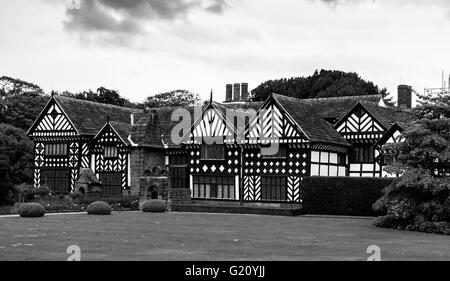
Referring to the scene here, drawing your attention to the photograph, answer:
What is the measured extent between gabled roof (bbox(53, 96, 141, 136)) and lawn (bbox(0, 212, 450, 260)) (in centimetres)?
2262

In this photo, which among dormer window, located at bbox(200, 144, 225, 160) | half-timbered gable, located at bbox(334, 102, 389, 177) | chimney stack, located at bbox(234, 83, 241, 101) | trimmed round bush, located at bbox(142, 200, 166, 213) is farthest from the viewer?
chimney stack, located at bbox(234, 83, 241, 101)

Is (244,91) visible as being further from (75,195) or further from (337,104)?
(75,195)

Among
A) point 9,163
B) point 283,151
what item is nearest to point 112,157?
point 9,163

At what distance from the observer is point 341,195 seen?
113 ft

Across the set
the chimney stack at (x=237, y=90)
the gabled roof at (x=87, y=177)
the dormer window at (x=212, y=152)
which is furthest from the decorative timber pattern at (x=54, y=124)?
the chimney stack at (x=237, y=90)

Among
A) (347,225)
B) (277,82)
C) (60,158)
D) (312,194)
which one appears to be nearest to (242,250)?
(347,225)

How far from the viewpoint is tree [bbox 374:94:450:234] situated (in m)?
24.7

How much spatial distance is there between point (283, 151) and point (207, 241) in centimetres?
2164

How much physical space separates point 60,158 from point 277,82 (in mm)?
29992

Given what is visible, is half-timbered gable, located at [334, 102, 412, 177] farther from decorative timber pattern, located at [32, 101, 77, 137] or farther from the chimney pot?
decorative timber pattern, located at [32, 101, 77, 137]

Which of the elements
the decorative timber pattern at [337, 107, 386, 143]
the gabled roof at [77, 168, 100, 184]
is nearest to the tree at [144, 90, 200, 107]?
the gabled roof at [77, 168, 100, 184]

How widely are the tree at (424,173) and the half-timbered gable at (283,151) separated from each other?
1226 centimetres

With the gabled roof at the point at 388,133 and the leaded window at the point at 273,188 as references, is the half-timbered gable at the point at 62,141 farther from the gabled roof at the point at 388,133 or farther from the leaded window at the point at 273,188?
the gabled roof at the point at 388,133
